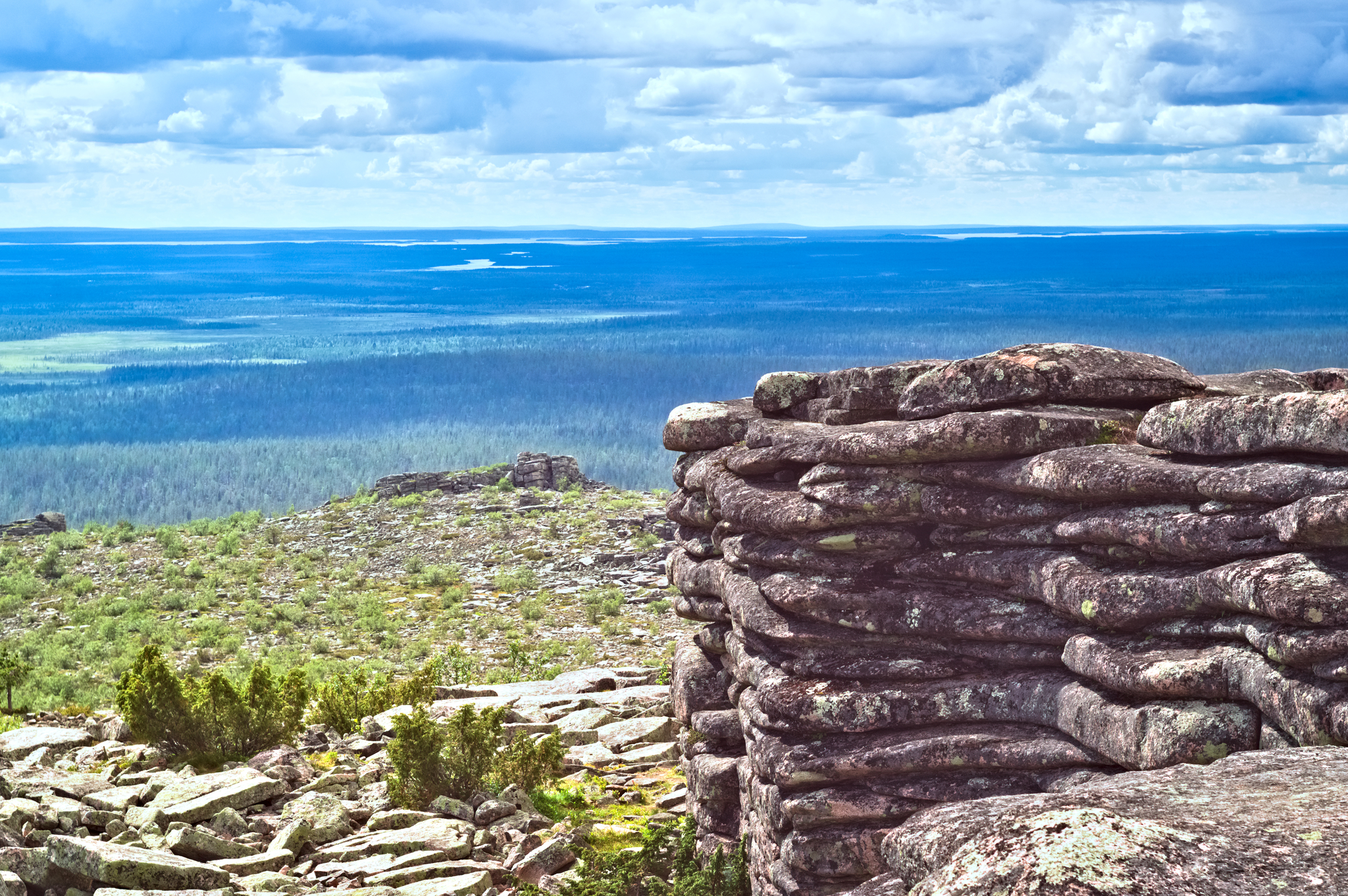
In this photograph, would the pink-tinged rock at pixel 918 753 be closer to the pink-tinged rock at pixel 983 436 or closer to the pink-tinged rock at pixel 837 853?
the pink-tinged rock at pixel 837 853

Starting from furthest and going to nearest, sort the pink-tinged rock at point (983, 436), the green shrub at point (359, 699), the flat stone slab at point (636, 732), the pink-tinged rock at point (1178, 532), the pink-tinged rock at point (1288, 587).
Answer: the green shrub at point (359, 699) → the flat stone slab at point (636, 732) → the pink-tinged rock at point (983, 436) → the pink-tinged rock at point (1178, 532) → the pink-tinged rock at point (1288, 587)

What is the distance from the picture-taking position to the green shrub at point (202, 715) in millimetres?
24984

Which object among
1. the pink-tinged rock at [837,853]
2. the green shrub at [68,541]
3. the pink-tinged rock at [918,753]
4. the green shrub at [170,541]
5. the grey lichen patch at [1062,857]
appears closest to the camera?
the grey lichen patch at [1062,857]

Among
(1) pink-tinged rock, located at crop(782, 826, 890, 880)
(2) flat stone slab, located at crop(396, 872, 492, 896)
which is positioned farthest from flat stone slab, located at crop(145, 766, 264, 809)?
(1) pink-tinged rock, located at crop(782, 826, 890, 880)

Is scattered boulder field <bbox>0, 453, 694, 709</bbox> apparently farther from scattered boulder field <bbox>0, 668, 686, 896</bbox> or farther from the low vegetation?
scattered boulder field <bbox>0, 668, 686, 896</bbox>

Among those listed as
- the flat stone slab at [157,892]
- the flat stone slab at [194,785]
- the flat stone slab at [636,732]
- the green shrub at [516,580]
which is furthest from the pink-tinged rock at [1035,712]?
the green shrub at [516,580]

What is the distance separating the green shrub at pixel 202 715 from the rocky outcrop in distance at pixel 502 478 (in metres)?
55.8

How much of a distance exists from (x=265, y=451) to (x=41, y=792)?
139 meters

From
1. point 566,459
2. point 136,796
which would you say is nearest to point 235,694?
point 136,796

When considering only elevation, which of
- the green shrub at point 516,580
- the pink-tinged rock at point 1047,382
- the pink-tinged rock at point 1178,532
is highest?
the pink-tinged rock at point 1047,382

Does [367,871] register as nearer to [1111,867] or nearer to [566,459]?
[1111,867]

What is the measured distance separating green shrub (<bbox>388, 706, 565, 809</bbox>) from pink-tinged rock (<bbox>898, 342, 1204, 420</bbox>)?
9.80m

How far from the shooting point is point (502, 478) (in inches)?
3295

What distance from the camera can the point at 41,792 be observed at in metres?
21.2
